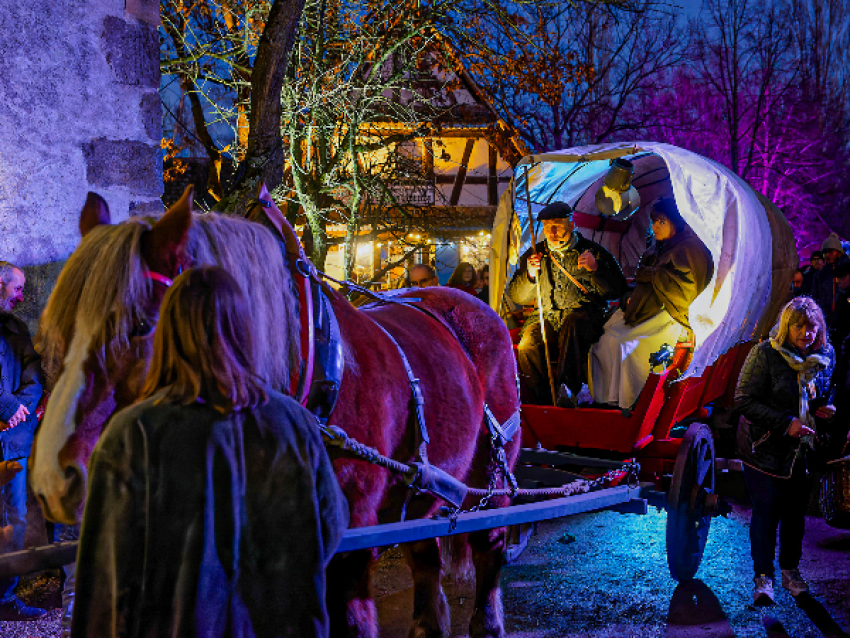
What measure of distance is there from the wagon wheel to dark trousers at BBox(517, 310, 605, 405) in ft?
2.75

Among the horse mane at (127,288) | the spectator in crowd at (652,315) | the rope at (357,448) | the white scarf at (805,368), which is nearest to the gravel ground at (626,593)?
the white scarf at (805,368)

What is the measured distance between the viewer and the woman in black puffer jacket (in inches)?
163

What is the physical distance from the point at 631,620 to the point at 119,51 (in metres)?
4.68

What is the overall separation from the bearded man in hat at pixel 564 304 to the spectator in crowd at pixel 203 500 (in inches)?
137

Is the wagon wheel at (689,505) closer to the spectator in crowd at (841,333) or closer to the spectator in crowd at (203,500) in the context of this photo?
the spectator in crowd at (203,500)

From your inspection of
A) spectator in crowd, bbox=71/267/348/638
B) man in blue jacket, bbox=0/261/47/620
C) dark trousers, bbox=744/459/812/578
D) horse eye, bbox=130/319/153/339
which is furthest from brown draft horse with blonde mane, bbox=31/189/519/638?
man in blue jacket, bbox=0/261/47/620

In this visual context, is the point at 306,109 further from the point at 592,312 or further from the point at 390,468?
the point at 390,468

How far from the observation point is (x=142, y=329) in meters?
1.76

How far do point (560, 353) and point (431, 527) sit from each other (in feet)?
8.45

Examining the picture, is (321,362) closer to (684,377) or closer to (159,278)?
(159,278)

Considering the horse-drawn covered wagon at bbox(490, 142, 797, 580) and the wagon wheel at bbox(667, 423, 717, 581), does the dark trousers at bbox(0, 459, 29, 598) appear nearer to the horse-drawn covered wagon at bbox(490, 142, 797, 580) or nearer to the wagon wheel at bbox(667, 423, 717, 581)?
the horse-drawn covered wagon at bbox(490, 142, 797, 580)

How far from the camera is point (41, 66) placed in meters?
4.36

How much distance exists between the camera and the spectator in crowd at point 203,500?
58.9 inches

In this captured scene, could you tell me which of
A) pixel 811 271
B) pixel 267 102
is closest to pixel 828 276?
pixel 811 271
